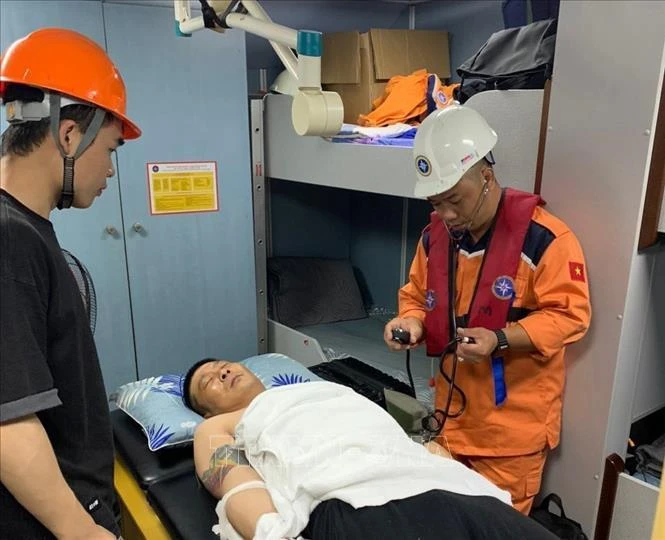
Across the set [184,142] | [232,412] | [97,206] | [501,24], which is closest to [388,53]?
[501,24]

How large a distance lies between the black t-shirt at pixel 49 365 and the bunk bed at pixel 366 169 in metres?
1.25

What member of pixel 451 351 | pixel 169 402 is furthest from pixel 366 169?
pixel 169 402

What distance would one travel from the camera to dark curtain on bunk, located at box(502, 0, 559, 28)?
178cm

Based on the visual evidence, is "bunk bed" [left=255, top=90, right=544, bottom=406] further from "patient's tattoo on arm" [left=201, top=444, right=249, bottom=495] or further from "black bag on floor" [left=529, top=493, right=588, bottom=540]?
"patient's tattoo on arm" [left=201, top=444, right=249, bottom=495]

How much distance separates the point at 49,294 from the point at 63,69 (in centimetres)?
38

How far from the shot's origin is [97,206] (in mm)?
2479

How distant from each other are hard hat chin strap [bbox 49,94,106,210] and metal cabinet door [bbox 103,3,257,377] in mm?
1615

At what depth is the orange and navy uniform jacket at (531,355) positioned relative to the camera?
1.42 meters

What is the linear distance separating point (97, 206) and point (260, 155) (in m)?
0.82

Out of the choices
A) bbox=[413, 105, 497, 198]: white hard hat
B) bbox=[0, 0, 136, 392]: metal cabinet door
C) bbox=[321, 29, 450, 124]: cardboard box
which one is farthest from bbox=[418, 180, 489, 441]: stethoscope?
bbox=[0, 0, 136, 392]: metal cabinet door

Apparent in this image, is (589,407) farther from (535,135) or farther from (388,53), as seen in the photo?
(388,53)

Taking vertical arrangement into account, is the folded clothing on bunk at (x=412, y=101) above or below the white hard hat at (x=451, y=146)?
above

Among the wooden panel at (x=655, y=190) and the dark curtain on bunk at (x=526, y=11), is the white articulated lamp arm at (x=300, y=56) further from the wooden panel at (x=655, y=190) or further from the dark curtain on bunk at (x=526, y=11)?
the wooden panel at (x=655, y=190)

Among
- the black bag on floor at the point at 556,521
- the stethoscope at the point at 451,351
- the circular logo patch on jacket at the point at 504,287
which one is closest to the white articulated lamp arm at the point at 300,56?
the stethoscope at the point at 451,351
